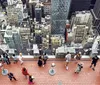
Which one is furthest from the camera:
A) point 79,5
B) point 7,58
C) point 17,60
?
point 79,5

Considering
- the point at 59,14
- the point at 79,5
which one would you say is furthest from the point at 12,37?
the point at 79,5

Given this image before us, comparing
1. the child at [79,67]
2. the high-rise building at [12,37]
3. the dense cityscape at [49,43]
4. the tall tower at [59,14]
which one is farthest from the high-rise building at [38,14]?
the child at [79,67]

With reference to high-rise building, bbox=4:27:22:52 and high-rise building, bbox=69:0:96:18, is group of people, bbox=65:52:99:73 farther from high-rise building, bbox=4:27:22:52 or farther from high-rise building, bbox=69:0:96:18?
high-rise building, bbox=69:0:96:18

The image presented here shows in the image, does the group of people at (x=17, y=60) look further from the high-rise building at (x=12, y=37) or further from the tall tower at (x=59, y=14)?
the tall tower at (x=59, y=14)

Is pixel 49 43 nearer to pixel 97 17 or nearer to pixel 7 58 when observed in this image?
pixel 97 17

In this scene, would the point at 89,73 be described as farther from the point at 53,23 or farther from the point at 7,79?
the point at 53,23

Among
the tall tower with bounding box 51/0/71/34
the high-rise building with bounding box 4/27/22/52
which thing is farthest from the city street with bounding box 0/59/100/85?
the tall tower with bounding box 51/0/71/34
